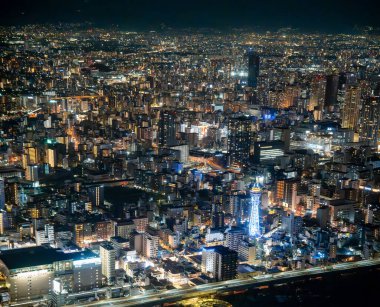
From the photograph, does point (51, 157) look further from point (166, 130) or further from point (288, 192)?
point (288, 192)

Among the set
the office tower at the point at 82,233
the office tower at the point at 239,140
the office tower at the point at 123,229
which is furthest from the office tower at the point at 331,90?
the office tower at the point at 82,233

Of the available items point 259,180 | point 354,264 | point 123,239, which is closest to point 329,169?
point 259,180

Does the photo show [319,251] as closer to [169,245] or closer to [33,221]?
[169,245]

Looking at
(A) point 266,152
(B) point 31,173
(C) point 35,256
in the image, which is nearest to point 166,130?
(A) point 266,152

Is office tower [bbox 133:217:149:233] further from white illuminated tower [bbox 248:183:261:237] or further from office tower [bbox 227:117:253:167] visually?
office tower [bbox 227:117:253:167]

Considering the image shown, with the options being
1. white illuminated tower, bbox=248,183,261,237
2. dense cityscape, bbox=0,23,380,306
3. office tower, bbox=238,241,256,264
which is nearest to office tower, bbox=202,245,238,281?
dense cityscape, bbox=0,23,380,306

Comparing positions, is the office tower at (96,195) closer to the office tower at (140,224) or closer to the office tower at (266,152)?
the office tower at (140,224)
